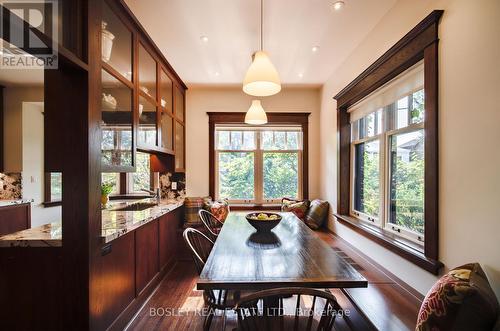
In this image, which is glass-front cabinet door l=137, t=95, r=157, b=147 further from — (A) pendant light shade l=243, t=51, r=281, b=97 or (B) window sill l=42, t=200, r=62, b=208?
(B) window sill l=42, t=200, r=62, b=208

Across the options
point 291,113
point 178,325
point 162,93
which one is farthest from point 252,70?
point 291,113

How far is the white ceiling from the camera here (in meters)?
2.02

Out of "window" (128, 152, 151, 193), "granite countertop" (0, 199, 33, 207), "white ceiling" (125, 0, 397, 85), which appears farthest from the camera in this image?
"window" (128, 152, 151, 193)

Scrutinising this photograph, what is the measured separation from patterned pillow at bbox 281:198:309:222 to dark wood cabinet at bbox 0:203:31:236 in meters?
4.28

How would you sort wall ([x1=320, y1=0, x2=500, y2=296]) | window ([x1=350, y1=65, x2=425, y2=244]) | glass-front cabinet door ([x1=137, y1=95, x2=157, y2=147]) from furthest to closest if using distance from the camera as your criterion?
glass-front cabinet door ([x1=137, y1=95, x2=157, y2=147]), window ([x1=350, y1=65, x2=425, y2=244]), wall ([x1=320, y1=0, x2=500, y2=296])

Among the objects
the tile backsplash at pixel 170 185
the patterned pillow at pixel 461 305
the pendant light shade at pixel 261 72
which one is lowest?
the patterned pillow at pixel 461 305

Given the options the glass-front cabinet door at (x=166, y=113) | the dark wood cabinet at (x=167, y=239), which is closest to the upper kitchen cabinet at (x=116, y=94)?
the glass-front cabinet door at (x=166, y=113)

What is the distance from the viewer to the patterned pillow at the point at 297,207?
3.82 meters

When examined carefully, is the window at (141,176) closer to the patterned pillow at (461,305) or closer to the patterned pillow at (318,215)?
the patterned pillow at (318,215)

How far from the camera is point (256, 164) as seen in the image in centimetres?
427

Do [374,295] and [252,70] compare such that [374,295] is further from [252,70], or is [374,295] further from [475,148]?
[252,70]

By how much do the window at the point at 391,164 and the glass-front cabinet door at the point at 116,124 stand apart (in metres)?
2.48

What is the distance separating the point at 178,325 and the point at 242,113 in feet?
10.5

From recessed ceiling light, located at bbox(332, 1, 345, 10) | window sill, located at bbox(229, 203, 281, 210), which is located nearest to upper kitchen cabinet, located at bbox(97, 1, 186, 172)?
window sill, located at bbox(229, 203, 281, 210)
